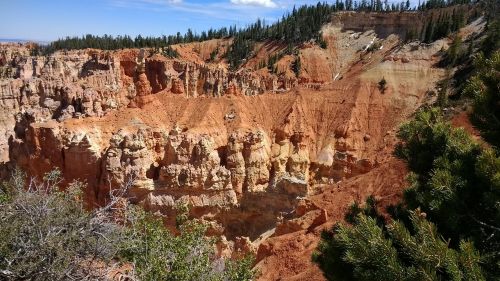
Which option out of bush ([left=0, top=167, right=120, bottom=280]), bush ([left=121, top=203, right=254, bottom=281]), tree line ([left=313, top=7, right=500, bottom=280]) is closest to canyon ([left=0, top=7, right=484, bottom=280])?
bush ([left=121, top=203, right=254, bottom=281])

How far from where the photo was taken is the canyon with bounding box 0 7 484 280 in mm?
31328

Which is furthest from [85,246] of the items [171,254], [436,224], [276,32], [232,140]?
[276,32]

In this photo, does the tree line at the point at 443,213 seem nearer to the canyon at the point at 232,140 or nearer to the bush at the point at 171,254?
the bush at the point at 171,254

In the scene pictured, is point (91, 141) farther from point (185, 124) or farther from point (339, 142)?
point (339, 142)

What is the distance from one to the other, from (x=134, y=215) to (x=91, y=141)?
24.2 meters

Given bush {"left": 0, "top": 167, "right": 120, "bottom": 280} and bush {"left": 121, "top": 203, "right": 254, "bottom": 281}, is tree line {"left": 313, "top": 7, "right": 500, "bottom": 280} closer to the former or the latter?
bush {"left": 121, "top": 203, "right": 254, "bottom": 281}

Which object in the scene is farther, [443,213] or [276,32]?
[276,32]

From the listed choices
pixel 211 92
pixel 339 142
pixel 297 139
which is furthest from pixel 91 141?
pixel 339 142

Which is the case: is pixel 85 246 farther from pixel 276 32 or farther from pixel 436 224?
pixel 276 32

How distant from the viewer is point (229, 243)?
109 ft

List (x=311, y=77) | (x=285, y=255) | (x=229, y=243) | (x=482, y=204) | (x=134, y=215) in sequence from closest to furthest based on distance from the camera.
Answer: (x=482, y=204), (x=134, y=215), (x=285, y=255), (x=229, y=243), (x=311, y=77)

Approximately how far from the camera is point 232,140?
34.9 m

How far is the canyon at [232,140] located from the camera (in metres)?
31.3

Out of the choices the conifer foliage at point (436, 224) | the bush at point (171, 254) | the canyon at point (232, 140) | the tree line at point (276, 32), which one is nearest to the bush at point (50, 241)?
the bush at point (171, 254)
